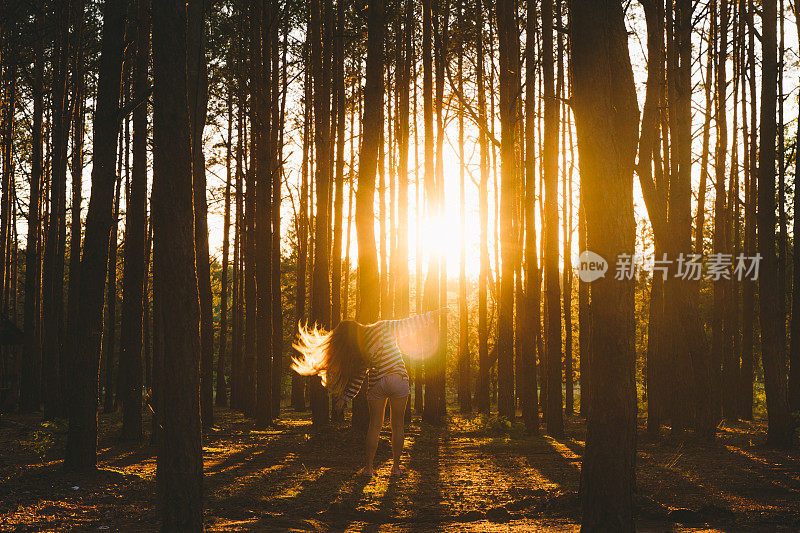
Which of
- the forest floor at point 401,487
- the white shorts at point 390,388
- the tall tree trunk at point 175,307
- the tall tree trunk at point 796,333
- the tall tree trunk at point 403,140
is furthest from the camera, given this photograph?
the tall tree trunk at point 403,140

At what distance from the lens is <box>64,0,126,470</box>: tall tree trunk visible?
7949 millimetres

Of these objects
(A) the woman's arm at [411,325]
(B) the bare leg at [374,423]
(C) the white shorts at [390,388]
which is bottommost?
(B) the bare leg at [374,423]

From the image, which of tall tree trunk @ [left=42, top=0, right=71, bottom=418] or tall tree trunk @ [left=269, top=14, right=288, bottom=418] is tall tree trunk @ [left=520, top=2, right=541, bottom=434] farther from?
tall tree trunk @ [left=42, top=0, right=71, bottom=418]

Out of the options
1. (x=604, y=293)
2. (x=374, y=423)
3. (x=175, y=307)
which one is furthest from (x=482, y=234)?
(x=175, y=307)

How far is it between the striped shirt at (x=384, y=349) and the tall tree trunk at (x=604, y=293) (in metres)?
3.13

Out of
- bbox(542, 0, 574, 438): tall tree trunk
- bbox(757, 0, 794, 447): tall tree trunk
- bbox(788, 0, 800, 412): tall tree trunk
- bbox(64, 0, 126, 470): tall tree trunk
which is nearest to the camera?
bbox(64, 0, 126, 470): tall tree trunk

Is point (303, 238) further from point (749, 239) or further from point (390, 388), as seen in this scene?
point (390, 388)

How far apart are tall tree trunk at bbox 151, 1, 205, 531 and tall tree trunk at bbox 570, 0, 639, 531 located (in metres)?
2.80

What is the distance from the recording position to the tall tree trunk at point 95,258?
Answer: 7.95 m

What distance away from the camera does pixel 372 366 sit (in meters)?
8.02

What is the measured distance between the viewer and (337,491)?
7.30 metres

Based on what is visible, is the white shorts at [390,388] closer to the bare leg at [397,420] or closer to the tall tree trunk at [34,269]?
the bare leg at [397,420]

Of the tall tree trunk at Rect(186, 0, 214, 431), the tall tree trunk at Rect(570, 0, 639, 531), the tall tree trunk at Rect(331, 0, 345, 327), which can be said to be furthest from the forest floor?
the tall tree trunk at Rect(331, 0, 345, 327)

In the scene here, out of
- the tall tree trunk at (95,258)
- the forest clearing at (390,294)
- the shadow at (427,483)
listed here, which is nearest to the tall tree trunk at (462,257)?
the forest clearing at (390,294)
